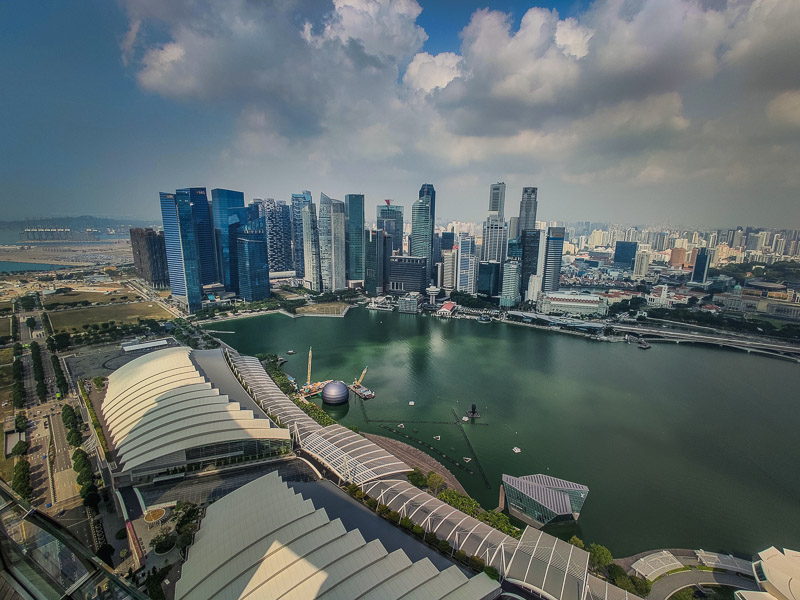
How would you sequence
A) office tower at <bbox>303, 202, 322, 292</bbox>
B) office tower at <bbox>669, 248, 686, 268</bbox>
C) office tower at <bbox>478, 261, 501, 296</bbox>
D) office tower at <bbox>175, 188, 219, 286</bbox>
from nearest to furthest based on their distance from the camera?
1. office tower at <bbox>175, 188, 219, 286</bbox>
2. office tower at <bbox>478, 261, 501, 296</bbox>
3. office tower at <bbox>303, 202, 322, 292</bbox>
4. office tower at <bbox>669, 248, 686, 268</bbox>

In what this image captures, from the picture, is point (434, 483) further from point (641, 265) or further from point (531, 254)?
point (641, 265)

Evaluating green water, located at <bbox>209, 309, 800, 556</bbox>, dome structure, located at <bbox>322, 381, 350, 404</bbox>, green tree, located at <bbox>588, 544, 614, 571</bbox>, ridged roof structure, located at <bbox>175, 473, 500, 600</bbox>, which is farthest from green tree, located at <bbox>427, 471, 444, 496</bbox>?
dome structure, located at <bbox>322, 381, 350, 404</bbox>

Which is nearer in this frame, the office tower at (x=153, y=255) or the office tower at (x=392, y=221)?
the office tower at (x=153, y=255)

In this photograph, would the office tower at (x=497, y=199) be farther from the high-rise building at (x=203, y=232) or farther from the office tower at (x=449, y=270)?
the high-rise building at (x=203, y=232)

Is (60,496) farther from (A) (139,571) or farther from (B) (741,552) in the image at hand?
(B) (741,552)

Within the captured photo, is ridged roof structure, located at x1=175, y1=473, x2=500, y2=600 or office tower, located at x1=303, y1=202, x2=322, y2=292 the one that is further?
office tower, located at x1=303, y1=202, x2=322, y2=292

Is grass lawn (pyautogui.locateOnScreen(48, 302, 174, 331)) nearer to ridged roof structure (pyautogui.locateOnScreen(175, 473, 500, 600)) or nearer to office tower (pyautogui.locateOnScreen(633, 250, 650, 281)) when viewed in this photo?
ridged roof structure (pyautogui.locateOnScreen(175, 473, 500, 600))

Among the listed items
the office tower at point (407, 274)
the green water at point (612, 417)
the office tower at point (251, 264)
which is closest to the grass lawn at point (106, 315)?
the office tower at point (251, 264)
